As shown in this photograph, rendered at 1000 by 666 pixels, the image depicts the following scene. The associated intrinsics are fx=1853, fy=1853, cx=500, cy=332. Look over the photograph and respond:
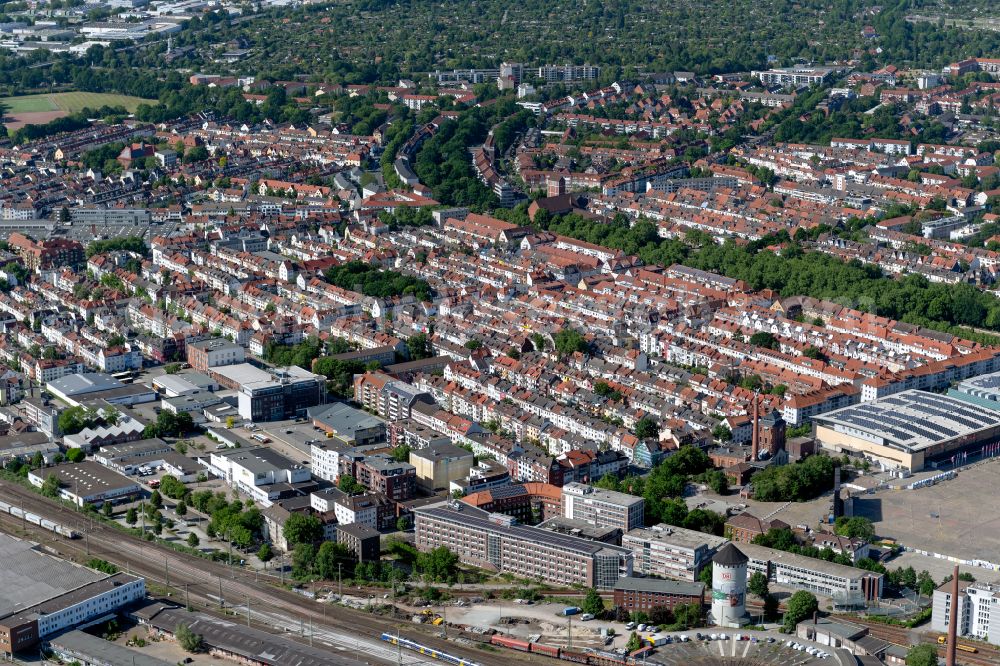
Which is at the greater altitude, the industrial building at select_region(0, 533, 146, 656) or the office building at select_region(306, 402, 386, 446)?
the industrial building at select_region(0, 533, 146, 656)

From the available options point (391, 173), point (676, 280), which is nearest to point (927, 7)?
point (391, 173)

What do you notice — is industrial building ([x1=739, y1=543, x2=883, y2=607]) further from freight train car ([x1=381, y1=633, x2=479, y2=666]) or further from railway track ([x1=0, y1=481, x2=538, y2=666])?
freight train car ([x1=381, y1=633, x2=479, y2=666])

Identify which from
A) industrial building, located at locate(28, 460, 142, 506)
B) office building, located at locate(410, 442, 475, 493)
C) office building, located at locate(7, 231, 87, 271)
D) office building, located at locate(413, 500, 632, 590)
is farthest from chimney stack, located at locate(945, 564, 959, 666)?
office building, located at locate(7, 231, 87, 271)

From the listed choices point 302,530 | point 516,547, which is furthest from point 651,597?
point 302,530

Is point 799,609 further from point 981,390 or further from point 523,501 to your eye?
point 981,390

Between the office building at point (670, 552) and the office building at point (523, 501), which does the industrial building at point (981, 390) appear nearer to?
the office building at point (670, 552)

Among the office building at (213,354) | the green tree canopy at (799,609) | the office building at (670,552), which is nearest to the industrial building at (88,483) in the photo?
the office building at (213,354)

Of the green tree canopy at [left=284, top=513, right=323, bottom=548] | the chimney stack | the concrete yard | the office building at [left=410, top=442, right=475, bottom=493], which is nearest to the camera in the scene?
the chimney stack
